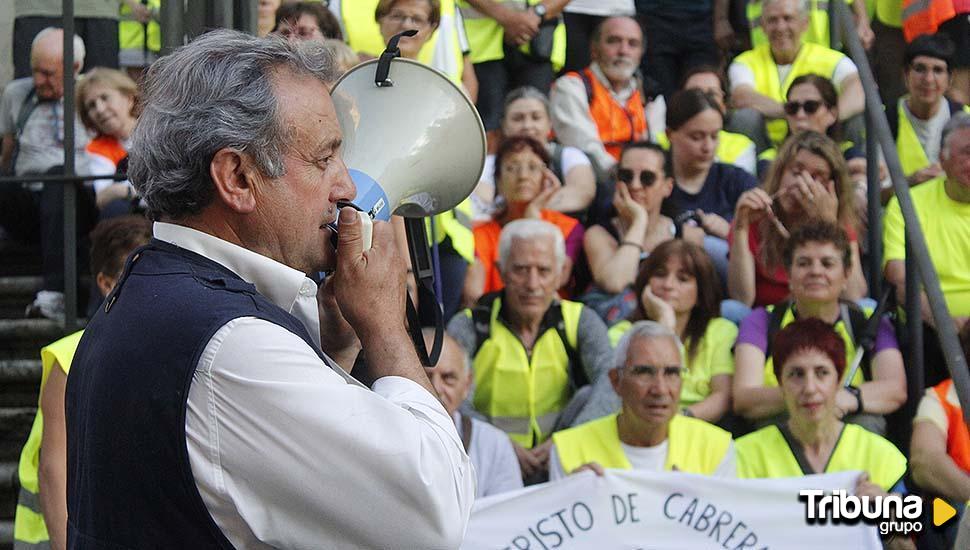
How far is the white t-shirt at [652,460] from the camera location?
5.08 meters

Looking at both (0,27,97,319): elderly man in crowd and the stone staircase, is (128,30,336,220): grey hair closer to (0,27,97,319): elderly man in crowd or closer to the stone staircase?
the stone staircase

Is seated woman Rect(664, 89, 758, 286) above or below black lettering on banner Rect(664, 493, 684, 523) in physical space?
above

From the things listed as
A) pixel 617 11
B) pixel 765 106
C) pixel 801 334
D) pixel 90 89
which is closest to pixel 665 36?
pixel 617 11

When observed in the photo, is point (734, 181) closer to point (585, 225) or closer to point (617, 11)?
point (585, 225)

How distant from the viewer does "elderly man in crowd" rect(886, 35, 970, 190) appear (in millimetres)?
6879

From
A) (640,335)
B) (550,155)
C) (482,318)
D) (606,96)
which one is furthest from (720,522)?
(606,96)

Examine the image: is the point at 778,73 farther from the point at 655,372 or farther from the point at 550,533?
the point at 550,533

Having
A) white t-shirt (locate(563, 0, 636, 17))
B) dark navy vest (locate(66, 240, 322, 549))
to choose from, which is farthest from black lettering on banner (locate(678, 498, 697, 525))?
white t-shirt (locate(563, 0, 636, 17))

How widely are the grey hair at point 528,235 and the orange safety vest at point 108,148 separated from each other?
162 centimetres

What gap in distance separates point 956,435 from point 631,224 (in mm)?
1722

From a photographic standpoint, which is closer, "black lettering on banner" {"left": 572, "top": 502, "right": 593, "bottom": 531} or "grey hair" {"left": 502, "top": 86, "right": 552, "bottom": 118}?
"black lettering on banner" {"left": 572, "top": 502, "right": 593, "bottom": 531}

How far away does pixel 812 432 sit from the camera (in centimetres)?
520

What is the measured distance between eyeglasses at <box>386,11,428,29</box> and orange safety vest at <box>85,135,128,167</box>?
4.29ft

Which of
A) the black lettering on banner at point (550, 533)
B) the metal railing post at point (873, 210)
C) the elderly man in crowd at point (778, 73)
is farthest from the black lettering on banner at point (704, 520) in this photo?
the elderly man in crowd at point (778, 73)
